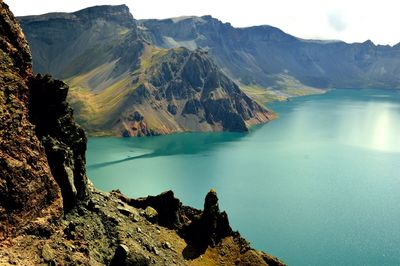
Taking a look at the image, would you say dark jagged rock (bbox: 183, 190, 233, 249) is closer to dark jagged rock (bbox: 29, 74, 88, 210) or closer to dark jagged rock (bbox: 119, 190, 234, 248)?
dark jagged rock (bbox: 119, 190, 234, 248)

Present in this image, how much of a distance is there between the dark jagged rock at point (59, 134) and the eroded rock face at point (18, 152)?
250cm

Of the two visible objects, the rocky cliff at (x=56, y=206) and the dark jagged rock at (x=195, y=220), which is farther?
the dark jagged rock at (x=195, y=220)

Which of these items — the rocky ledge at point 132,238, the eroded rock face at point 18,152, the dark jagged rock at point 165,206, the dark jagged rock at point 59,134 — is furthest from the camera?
the dark jagged rock at point 165,206

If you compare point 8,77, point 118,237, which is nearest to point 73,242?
point 118,237

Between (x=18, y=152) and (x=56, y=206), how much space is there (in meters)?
9.68

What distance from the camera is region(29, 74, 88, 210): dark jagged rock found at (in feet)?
198

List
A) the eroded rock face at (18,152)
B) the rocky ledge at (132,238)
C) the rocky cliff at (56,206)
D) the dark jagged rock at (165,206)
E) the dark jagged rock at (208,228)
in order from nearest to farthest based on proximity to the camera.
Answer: the eroded rock face at (18,152) → the rocky cliff at (56,206) → the rocky ledge at (132,238) → the dark jagged rock at (208,228) → the dark jagged rock at (165,206)

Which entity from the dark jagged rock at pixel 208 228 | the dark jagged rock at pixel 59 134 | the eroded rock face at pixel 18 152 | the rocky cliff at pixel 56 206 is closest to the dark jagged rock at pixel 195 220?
the dark jagged rock at pixel 208 228

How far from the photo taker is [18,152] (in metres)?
52.6

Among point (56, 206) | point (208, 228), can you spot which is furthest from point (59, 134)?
point (208, 228)

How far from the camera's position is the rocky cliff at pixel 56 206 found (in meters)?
50.5

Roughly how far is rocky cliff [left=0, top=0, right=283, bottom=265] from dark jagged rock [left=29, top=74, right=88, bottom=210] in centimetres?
14

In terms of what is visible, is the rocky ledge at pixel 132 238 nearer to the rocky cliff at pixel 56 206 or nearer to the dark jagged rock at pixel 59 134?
the rocky cliff at pixel 56 206

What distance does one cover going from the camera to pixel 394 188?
187500 mm
